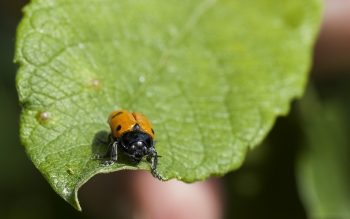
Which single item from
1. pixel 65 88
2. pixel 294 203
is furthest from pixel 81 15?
pixel 294 203

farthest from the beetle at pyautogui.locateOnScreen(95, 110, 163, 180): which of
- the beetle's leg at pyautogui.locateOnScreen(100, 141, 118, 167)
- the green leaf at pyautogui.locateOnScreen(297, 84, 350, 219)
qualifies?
the green leaf at pyautogui.locateOnScreen(297, 84, 350, 219)

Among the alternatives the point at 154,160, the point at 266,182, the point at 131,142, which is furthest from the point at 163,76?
the point at 266,182

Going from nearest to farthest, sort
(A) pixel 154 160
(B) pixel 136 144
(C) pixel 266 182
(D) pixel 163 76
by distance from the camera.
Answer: (A) pixel 154 160, (B) pixel 136 144, (D) pixel 163 76, (C) pixel 266 182

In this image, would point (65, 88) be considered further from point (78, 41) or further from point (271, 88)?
point (271, 88)

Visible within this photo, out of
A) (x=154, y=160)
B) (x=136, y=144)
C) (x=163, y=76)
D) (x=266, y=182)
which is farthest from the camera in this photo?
(x=266, y=182)

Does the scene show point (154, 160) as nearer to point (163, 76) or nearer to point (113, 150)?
point (113, 150)

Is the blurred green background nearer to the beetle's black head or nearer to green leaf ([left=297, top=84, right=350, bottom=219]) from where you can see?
green leaf ([left=297, top=84, right=350, bottom=219])

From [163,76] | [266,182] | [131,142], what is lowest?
[266,182]
